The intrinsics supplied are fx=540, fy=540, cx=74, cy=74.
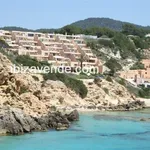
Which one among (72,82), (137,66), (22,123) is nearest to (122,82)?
(72,82)

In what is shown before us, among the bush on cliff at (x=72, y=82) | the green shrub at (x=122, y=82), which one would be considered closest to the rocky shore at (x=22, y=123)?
the bush on cliff at (x=72, y=82)

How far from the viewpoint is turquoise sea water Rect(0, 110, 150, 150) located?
3375 cm

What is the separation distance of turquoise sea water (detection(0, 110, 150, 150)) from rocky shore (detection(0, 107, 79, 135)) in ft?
2.45

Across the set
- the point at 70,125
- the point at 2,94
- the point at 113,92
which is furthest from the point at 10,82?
the point at 113,92

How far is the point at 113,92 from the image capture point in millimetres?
69625

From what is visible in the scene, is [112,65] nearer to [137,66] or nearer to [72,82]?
[137,66]

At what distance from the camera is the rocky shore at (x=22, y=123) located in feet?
118

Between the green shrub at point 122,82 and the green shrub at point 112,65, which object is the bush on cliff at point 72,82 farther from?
the green shrub at point 112,65

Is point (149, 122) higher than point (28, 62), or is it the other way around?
point (28, 62)

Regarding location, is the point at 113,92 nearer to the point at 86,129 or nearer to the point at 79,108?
the point at 79,108

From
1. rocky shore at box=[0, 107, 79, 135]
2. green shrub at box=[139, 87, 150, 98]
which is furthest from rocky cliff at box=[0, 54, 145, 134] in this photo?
green shrub at box=[139, 87, 150, 98]

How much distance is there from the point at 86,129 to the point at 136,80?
143 feet

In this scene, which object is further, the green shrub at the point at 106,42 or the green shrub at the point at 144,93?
the green shrub at the point at 106,42

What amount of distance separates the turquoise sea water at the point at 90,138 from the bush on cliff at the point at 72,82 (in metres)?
15.8
